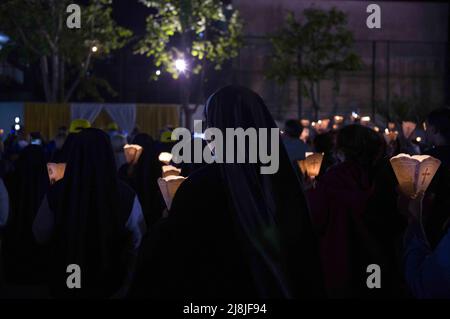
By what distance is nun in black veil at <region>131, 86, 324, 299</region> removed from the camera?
2.88 m

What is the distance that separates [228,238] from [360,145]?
2450mm

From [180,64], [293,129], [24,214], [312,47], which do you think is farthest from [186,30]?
[24,214]

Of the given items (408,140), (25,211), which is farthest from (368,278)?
(408,140)

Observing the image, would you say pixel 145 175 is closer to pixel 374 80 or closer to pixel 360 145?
pixel 360 145

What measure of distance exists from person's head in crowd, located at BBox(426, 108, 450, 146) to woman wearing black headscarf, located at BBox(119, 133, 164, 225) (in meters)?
4.27

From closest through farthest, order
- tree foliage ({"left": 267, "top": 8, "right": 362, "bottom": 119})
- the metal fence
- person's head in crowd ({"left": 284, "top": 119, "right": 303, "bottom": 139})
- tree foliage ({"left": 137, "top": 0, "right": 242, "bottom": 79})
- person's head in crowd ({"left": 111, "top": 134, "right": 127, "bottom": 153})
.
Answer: person's head in crowd ({"left": 284, "top": 119, "right": 303, "bottom": 139}) → person's head in crowd ({"left": 111, "top": 134, "right": 127, "bottom": 153}) → tree foliage ({"left": 137, "top": 0, "right": 242, "bottom": 79}) → tree foliage ({"left": 267, "top": 8, "right": 362, "bottom": 119}) → the metal fence

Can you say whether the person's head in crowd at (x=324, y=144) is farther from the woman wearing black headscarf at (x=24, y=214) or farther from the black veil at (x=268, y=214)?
the black veil at (x=268, y=214)

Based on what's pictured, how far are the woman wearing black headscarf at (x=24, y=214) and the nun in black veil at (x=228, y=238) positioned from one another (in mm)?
5885

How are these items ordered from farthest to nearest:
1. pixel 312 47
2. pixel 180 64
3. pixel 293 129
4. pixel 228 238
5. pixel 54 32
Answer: pixel 312 47 → pixel 54 32 → pixel 180 64 → pixel 293 129 → pixel 228 238

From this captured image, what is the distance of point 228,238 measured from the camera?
291 centimetres

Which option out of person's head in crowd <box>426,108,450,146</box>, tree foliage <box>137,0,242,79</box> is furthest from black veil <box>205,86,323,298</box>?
tree foliage <box>137,0,242,79</box>

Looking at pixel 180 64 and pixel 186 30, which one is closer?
pixel 180 64

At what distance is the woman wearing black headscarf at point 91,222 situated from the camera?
5.09m

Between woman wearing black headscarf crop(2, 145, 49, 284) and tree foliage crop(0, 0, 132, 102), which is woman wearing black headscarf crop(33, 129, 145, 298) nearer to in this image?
woman wearing black headscarf crop(2, 145, 49, 284)
